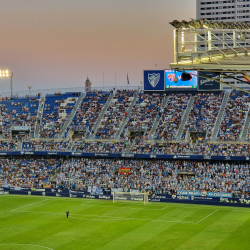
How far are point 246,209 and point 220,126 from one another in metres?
14.9

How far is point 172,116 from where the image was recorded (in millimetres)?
60625

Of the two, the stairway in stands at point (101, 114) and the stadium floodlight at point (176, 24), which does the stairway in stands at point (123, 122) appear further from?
the stadium floodlight at point (176, 24)

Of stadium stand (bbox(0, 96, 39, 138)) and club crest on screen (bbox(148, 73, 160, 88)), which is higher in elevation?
club crest on screen (bbox(148, 73, 160, 88))

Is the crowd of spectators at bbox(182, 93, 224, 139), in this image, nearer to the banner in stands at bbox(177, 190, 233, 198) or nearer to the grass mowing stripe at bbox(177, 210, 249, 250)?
the banner in stands at bbox(177, 190, 233, 198)

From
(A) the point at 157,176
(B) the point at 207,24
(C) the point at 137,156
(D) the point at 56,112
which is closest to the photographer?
(B) the point at 207,24

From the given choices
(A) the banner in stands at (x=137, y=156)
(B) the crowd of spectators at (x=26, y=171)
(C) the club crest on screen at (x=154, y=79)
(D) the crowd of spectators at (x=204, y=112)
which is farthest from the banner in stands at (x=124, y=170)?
(C) the club crest on screen at (x=154, y=79)

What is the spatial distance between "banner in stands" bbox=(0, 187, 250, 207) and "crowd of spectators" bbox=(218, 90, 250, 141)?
10.2 metres

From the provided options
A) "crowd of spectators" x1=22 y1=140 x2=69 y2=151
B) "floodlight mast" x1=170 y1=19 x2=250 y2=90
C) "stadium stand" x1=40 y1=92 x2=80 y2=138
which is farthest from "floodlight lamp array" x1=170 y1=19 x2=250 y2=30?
"stadium stand" x1=40 y1=92 x2=80 y2=138

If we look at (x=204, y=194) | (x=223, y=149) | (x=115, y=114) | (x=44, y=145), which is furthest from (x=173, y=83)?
(x=204, y=194)

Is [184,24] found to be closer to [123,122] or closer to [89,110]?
[123,122]

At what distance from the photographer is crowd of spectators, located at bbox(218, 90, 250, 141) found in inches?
2125

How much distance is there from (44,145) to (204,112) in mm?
22957

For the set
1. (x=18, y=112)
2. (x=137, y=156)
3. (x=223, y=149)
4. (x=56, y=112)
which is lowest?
(x=137, y=156)

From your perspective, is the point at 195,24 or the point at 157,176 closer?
the point at 195,24
